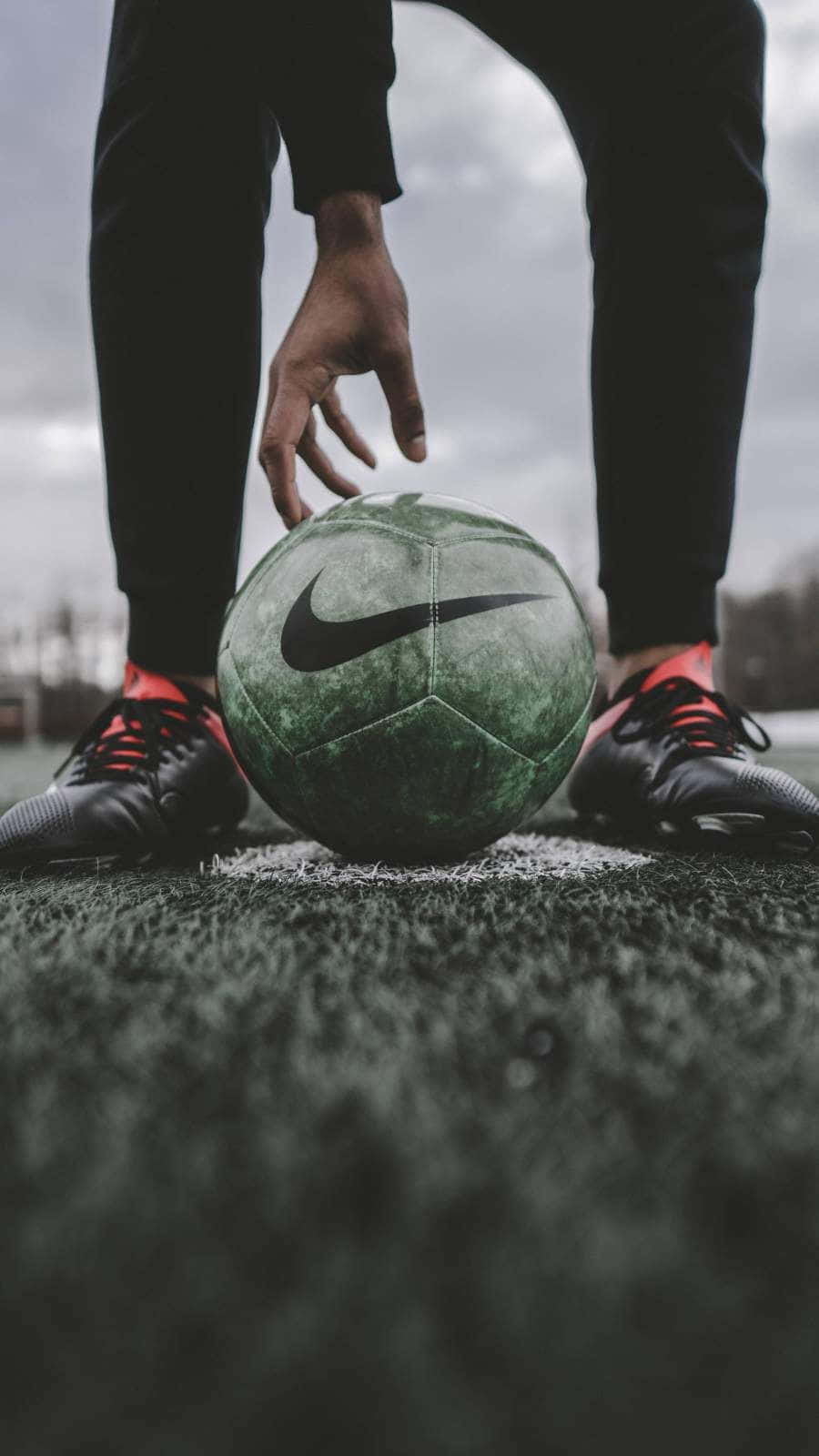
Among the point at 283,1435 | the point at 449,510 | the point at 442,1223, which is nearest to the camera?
the point at 283,1435

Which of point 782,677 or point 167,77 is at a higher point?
point 167,77

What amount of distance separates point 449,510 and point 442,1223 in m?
1.06

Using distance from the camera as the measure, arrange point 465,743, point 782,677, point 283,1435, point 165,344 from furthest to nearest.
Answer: point 782,677, point 165,344, point 465,743, point 283,1435

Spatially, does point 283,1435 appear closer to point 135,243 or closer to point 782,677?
point 135,243

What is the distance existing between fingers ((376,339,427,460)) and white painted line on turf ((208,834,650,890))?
69 cm

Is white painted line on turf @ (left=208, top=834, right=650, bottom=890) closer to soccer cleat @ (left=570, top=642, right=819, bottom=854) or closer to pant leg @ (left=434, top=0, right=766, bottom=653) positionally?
soccer cleat @ (left=570, top=642, right=819, bottom=854)

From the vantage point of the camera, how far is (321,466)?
68.0 inches

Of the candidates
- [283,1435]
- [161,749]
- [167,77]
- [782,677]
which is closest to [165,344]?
[167,77]

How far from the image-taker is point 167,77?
5.96 ft

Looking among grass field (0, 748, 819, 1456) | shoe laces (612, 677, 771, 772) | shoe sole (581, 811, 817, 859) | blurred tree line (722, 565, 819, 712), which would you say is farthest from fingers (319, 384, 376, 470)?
blurred tree line (722, 565, 819, 712)

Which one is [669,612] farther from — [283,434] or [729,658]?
[729,658]

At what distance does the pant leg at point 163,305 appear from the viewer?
1822 mm

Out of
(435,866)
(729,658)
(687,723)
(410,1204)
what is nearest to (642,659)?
(687,723)

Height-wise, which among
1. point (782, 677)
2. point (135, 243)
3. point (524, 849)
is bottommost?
point (782, 677)
